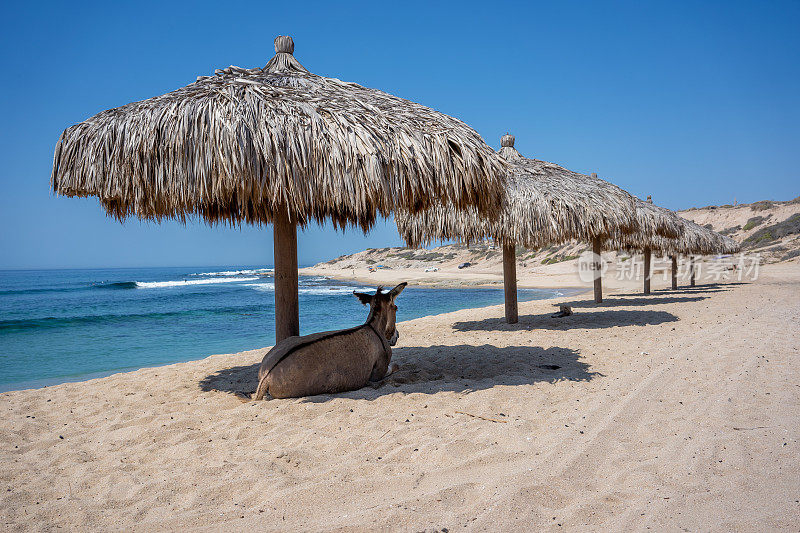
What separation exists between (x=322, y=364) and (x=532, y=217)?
17.6 ft

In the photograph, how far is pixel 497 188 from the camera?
478cm

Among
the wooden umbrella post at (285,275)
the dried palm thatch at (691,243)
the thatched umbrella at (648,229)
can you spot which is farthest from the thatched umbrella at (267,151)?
the dried palm thatch at (691,243)

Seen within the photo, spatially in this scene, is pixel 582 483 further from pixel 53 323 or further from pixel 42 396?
pixel 53 323

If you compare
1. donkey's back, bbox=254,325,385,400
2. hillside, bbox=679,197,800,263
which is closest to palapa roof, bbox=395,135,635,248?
donkey's back, bbox=254,325,385,400

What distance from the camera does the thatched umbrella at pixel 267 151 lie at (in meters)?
3.85

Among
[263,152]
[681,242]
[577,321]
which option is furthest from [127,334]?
[681,242]

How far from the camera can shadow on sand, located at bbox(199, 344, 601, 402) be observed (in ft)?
14.6

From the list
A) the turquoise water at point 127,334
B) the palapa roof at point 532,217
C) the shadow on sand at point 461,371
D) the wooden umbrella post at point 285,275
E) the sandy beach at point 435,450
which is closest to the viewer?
the sandy beach at point 435,450

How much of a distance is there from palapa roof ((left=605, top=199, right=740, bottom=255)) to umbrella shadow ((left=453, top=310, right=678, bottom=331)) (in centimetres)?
350

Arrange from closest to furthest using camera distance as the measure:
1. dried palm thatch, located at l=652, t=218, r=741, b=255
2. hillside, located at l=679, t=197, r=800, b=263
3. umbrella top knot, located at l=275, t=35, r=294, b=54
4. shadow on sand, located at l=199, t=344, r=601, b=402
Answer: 1. shadow on sand, located at l=199, t=344, r=601, b=402
2. umbrella top knot, located at l=275, t=35, r=294, b=54
3. dried palm thatch, located at l=652, t=218, r=741, b=255
4. hillside, located at l=679, t=197, r=800, b=263

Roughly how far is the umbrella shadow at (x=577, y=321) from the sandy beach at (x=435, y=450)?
299 cm

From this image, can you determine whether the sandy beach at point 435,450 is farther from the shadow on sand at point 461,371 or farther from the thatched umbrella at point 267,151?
the thatched umbrella at point 267,151

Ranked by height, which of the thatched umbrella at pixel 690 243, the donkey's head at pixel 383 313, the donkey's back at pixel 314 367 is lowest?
the donkey's back at pixel 314 367

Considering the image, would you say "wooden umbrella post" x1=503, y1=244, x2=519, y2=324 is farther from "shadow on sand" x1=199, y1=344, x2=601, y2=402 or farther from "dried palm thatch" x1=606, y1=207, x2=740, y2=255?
"dried palm thatch" x1=606, y1=207, x2=740, y2=255
